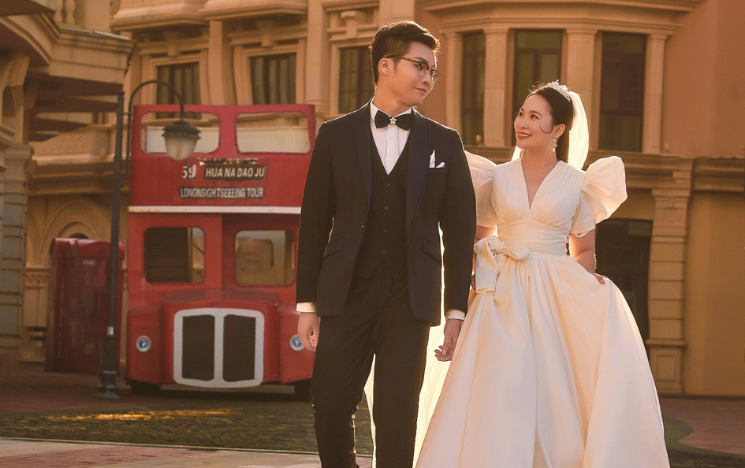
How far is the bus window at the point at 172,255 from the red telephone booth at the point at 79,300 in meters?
7.54

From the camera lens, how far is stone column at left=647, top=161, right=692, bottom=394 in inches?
1050

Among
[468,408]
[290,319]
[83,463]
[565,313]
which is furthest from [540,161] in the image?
[290,319]

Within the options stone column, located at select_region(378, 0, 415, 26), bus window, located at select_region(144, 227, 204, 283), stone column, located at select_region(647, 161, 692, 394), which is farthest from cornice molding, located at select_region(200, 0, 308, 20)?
bus window, located at select_region(144, 227, 204, 283)

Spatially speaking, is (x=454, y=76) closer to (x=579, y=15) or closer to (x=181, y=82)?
(x=579, y=15)

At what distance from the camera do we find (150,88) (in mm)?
33375

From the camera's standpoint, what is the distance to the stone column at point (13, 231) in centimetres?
2261

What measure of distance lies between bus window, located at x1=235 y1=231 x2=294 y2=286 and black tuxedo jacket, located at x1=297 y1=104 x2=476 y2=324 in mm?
11458

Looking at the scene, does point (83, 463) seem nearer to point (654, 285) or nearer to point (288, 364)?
point (288, 364)

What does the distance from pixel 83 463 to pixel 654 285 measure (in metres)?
19.1

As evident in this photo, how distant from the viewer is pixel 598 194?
718 cm

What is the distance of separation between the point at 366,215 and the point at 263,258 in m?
12.0

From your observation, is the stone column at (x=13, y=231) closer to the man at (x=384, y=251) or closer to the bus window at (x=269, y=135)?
the bus window at (x=269, y=135)

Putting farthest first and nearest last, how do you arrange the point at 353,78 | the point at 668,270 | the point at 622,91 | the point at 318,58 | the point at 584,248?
the point at 318,58, the point at 353,78, the point at 622,91, the point at 668,270, the point at 584,248

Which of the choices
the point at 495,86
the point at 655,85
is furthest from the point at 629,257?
the point at 495,86
